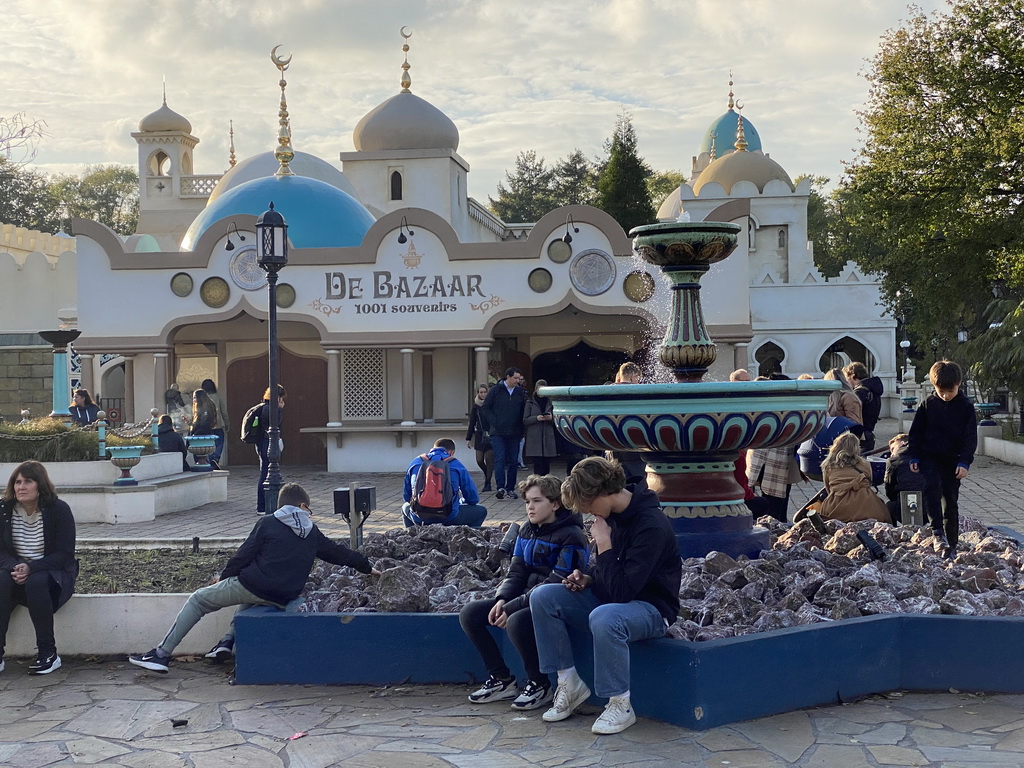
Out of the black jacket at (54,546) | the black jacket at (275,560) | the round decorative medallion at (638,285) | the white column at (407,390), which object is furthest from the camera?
the white column at (407,390)

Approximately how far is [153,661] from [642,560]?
3.08 meters

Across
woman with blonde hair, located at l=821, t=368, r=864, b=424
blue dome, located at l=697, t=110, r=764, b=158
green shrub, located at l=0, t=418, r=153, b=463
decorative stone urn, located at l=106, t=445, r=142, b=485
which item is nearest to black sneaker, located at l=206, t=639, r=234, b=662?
woman with blonde hair, located at l=821, t=368, r=864, b=424

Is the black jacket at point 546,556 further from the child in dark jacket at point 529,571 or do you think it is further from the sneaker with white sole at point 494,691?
the sneaker with white sole at point 494,691

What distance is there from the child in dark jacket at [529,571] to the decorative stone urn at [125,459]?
30.2ft

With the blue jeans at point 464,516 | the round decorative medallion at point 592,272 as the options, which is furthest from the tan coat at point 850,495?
the round decorative medallion at point 592,272

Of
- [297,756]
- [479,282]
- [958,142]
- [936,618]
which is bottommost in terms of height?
[297,756]

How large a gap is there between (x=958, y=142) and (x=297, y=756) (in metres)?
22.2

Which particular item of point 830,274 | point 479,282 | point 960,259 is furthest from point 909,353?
point 479,282

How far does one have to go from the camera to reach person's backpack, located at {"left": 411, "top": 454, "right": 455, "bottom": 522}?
9.84 m

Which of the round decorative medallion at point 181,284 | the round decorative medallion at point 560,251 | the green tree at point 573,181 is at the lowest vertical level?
the round decorative medallion at point 181,284

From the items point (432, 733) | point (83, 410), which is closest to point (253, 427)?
point (83, 410)

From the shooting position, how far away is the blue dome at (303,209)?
23266mm

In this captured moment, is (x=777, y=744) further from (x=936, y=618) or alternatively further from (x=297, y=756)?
(x=297, y=756)

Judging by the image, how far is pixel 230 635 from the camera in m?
7.14
